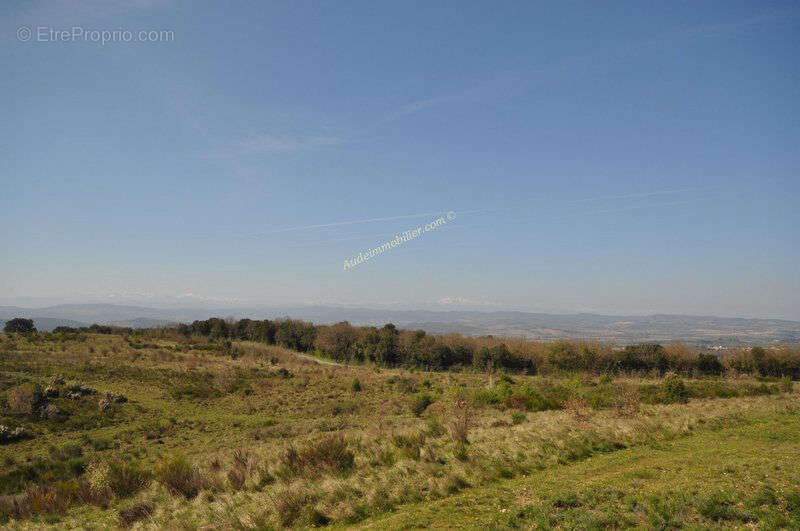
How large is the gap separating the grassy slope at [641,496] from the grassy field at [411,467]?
47 mm

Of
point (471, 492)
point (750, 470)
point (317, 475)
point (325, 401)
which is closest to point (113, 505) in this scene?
point (317, 475)

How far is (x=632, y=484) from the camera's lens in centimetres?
1058

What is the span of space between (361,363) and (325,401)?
3603cm

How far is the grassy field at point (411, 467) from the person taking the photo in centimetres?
961

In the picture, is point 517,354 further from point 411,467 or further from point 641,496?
point 641,496

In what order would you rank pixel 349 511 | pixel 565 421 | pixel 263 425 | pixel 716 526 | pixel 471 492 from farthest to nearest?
pixel 263 425
pixel 565 421
pixel 471 492
pixel 349 511
pixel 716 526

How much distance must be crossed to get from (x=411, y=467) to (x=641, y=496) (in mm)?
5967

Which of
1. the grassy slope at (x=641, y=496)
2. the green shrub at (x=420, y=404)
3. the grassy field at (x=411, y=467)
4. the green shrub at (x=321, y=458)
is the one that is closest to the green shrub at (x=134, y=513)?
the grassy field at (x=411, y=467)

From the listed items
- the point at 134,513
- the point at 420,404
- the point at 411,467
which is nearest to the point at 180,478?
the point at 134,513

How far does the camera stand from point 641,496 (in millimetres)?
9609

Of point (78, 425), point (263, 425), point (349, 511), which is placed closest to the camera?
point (349, 511)

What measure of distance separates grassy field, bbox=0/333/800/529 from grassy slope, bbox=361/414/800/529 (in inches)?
1.9

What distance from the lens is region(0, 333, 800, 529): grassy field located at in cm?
961

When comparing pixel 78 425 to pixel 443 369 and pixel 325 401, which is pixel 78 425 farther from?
pixel 443 369
